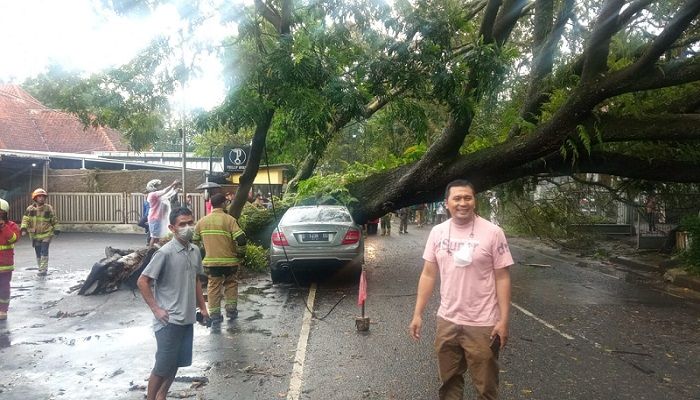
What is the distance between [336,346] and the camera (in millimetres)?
6340

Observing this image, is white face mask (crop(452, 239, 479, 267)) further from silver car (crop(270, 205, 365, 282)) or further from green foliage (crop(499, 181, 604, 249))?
green foliage (crop(499, 181, 604, 249))

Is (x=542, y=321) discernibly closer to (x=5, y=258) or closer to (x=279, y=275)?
(x=279, y=275)

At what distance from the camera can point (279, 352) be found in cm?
609

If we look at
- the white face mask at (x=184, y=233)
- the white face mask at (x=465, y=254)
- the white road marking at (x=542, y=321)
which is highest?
the white face mask at (x=184, y=233)

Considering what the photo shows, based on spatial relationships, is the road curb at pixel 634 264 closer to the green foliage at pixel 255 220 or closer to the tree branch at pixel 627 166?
the tree branch at pixel 627 166

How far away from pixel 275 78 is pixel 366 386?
186 inches

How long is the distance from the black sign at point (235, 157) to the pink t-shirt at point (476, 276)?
828cm

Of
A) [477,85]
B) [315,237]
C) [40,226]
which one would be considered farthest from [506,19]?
[40,226]

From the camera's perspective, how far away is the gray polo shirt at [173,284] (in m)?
4.22

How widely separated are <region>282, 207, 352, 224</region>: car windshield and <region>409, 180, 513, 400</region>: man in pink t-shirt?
6818mm

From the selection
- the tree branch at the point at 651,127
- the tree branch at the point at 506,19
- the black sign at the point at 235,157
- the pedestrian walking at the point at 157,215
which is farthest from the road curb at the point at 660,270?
the pedestrian walking at the point at 157,215

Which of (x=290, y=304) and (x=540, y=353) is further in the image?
(x=290, y=304)

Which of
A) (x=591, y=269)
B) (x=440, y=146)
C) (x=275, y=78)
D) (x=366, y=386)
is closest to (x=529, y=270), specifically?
(x=591, y=269)

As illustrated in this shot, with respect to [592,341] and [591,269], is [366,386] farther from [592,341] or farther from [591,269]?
[591,269]
